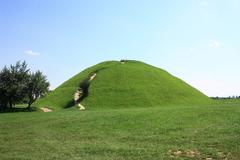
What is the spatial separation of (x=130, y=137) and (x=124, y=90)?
42618 mm

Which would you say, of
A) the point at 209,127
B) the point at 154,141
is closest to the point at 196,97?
the point at 209,127

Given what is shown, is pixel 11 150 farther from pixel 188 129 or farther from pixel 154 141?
pixel 188 129

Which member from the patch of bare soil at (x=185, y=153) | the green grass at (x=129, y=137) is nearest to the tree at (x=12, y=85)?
the green grass at (x=129, y=137)

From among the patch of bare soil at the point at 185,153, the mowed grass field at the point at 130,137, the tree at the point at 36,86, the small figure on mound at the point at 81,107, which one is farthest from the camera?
the tree at the point at 36,86

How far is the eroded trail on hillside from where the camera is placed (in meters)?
62.2

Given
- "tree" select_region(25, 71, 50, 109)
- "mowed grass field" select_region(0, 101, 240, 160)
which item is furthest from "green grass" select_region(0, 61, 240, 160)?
"tree" select_region(25, 71, 50, 109)

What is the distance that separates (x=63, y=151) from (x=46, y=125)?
41.4ft

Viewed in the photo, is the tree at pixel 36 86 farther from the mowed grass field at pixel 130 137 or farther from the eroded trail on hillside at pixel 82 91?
the mowed grass field at pixel 130 137

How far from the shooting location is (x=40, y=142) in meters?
22.9

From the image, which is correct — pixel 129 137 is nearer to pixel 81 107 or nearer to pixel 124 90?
pixel 81 107

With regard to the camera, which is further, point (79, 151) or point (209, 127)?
point (209, 127)

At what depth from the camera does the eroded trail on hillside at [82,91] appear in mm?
62159

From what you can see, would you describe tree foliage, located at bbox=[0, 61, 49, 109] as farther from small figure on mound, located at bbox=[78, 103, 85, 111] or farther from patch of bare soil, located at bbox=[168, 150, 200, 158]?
patch of bare soil, located at bbox=[168, 150, 200, 158]

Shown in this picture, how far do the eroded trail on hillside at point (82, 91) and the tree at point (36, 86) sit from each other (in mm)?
5837
